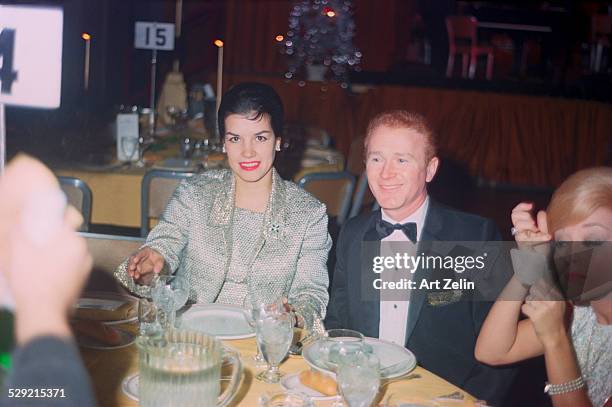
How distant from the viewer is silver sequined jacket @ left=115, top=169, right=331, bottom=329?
8.99 ft

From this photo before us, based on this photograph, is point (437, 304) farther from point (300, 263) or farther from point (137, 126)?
point (137, 126)

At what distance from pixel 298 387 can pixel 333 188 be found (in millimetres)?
2350

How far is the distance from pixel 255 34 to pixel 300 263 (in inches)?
364

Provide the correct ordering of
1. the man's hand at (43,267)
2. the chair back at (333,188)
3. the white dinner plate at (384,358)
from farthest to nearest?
the chair back at (333,188)
the white dinner plate at (384,358)
the man's hand at (43,267)

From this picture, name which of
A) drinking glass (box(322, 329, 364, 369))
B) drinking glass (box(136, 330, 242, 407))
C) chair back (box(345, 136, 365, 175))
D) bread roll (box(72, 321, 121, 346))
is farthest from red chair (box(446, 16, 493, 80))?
drinking glass (box(136, 330, 242, 407))

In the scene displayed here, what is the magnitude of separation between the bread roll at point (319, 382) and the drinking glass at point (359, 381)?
4.9 inches

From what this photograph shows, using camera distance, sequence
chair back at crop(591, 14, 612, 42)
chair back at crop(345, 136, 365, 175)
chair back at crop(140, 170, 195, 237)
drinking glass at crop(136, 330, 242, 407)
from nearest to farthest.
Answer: drinking glass at crop(136, 330, 242, 407) < chair back at crop(140, 170, 195, 237) < chair back at crop(345, 136, 365, 175) < chair back at crop(591, 14, 612, 42)

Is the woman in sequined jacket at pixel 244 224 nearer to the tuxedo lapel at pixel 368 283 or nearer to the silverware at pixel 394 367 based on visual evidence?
the tuxedo lapel at pixel 368 283

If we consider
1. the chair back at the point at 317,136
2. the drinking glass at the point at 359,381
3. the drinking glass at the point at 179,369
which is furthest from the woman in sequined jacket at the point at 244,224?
the chair back at the point at 317,136

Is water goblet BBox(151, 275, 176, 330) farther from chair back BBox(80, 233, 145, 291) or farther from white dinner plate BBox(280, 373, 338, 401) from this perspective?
chair back BBox(80, 233, 145, 291)

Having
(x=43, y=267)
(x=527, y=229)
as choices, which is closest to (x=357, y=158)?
(x=527, y=229)

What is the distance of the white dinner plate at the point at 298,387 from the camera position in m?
1.73

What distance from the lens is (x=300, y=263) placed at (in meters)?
2.75

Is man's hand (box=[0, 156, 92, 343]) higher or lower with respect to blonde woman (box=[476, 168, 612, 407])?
higher
